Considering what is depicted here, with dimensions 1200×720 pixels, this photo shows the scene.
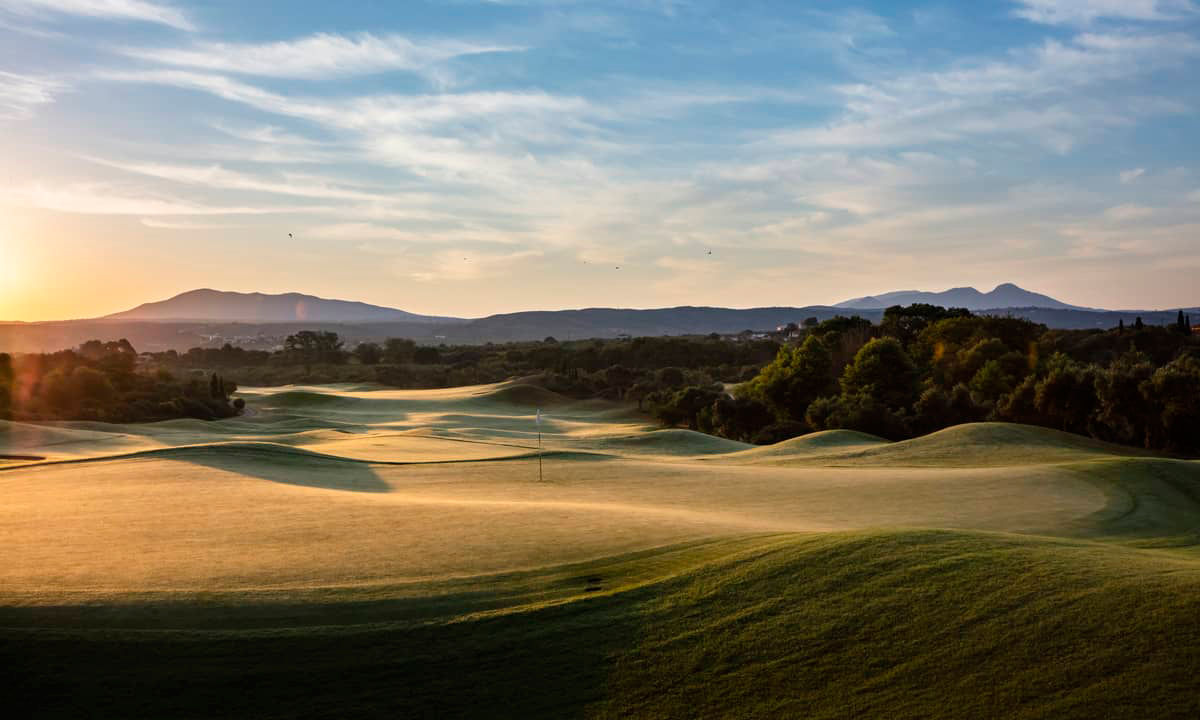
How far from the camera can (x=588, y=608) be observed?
9797 mm

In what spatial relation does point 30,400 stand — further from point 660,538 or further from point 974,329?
point 974,329

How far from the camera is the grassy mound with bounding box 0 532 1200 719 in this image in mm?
7621

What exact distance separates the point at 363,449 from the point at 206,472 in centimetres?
1054

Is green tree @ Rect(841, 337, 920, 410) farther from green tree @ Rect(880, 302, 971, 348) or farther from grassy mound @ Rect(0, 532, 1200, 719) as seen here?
grassy mound @ Rect(0, 532, 1200, 719)

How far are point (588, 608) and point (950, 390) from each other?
4531cm

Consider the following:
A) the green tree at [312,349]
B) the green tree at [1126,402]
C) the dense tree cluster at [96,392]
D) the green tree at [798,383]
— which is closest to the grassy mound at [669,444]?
the green tree at [798,383]

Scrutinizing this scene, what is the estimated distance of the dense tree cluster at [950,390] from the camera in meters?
34.6

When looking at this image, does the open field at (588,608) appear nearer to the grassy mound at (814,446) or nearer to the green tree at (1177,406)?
the grassy mound at (814,446)

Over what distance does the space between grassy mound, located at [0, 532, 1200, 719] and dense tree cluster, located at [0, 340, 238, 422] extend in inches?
1738

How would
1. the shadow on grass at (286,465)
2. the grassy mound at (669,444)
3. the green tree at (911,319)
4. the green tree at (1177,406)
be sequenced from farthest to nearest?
the green tree at (911,319) → the grassy mound at (669,444) → the green tree at (1177,406) → the shadow on grass at (286,465)

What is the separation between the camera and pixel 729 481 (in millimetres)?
21672

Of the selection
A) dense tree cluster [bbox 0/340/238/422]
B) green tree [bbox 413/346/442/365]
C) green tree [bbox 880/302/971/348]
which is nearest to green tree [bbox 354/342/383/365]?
green tree [bbox 413/346/442/365]

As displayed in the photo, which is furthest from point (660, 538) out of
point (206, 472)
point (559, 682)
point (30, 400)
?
point (30, 400)

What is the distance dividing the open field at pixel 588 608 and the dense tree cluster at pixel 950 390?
1975 centimetres
